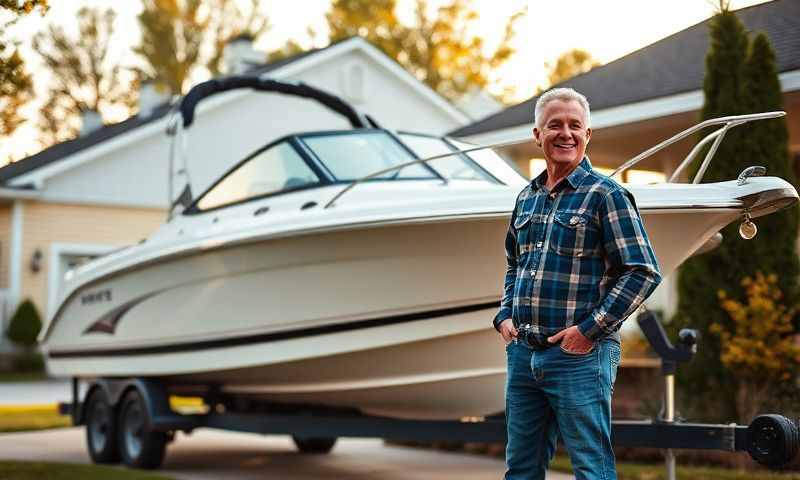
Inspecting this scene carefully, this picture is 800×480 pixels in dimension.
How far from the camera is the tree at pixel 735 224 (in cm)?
819

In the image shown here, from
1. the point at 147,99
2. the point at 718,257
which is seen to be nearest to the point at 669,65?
the point at 718,257

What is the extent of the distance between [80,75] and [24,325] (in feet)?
64.5

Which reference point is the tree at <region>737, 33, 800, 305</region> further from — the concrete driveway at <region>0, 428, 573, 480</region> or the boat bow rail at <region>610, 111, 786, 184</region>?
the boat bow rail at <region>610, 111, 786, 184</region>

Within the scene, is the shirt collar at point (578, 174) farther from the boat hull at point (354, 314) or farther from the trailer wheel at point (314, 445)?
the trailer wheel at point (314, 445)

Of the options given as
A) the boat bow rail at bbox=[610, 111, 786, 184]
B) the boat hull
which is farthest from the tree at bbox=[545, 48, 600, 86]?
the boat bow rail at bbox=[610, 111, 786, 184]

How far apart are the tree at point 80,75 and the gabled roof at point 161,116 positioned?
40.2ft

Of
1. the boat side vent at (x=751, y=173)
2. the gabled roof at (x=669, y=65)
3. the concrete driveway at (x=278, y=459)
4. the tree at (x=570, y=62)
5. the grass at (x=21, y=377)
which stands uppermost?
the tree at (x=570, y=62)

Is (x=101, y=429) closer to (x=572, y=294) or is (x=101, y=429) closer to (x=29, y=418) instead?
(x=29, y=418)

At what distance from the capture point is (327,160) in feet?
22.6

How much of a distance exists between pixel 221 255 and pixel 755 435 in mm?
3721

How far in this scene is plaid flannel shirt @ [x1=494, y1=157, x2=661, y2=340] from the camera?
3.29 m

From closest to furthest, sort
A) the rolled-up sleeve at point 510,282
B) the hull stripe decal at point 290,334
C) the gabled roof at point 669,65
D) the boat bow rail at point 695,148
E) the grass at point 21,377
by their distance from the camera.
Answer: the rolled-up sleeve at point 510,282 → the boat bow rail at point 695,148 → the hull stripe decal at point 290,334 → the gabled roof at point 669,65 → the grass at point 21,377

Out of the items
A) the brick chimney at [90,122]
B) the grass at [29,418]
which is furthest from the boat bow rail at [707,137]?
the brick chimney at [90,122]

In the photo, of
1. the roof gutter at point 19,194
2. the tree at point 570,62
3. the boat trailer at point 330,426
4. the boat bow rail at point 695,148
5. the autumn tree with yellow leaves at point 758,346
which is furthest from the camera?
the roof gutter at point 19,194
